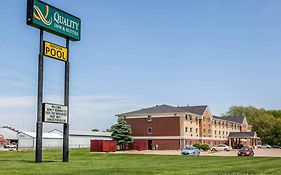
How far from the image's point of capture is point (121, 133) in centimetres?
7731

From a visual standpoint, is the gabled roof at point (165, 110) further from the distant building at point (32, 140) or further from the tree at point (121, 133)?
the distant building at point (32, 140)

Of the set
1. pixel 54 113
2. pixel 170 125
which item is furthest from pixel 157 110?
pixel 54 113

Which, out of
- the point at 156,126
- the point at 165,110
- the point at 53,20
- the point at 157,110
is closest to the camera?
the point at 53,20

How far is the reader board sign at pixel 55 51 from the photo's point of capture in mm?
32281

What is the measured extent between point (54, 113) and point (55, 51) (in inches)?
201

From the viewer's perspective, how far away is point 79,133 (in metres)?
118

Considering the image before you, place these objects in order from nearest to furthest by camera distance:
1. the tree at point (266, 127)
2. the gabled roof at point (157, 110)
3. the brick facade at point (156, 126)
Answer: the brick facade at point (156, 126) → the gabled roof at point (157, 110) → the tree at point (266, 127)

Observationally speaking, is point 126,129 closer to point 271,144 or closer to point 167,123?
point 167,123

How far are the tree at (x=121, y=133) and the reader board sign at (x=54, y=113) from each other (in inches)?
1748

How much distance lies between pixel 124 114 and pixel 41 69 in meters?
57.5

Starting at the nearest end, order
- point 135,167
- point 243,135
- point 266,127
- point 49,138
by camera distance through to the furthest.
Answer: point 135,167 → point 243,135 → point 49,138 → point 266,127

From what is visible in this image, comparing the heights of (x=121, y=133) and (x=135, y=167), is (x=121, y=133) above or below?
above

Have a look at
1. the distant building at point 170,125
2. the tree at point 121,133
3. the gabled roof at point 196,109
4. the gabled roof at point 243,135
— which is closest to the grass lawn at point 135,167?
the tree at point 121,133

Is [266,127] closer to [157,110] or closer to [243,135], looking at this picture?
[243,135]
